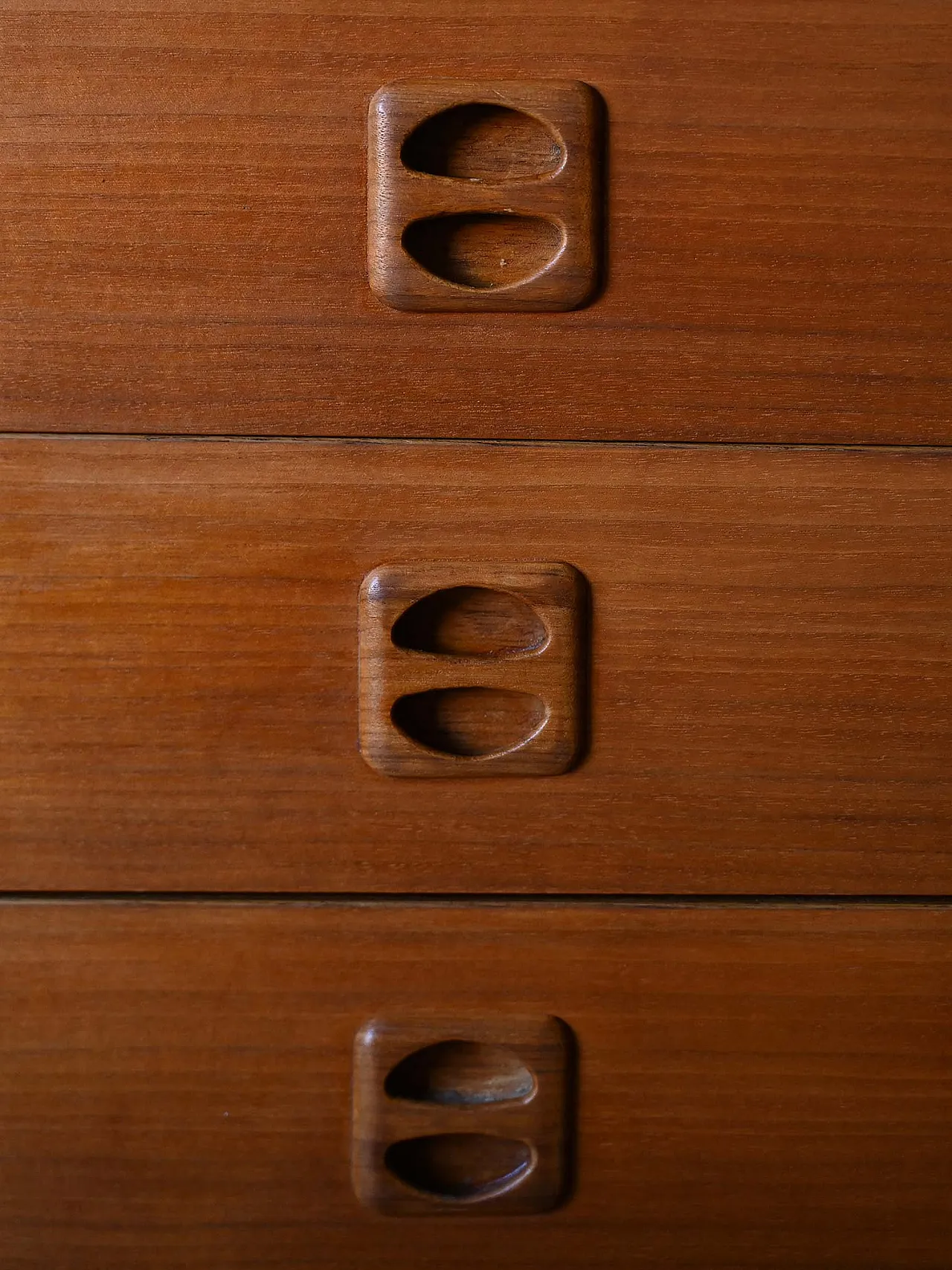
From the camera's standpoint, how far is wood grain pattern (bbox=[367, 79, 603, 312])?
0.46 m

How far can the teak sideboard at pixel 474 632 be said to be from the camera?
469 millimetres

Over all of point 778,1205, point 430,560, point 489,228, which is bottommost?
point 778,1205

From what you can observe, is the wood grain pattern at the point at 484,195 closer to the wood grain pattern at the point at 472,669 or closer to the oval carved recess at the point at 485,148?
the oval carved recess at the point at 485,148

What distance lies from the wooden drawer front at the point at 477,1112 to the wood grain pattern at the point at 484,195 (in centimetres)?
27

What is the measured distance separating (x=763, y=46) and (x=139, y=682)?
38 centimetres

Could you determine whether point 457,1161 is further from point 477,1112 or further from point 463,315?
point 463,315

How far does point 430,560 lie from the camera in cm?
48

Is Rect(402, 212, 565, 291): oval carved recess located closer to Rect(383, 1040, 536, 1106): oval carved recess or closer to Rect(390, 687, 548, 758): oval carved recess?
Rect(390, 687, 548, 758): oval carved recess

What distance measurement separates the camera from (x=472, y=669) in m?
0.48

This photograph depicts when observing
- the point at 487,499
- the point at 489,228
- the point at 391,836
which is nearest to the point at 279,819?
the point at 391,836

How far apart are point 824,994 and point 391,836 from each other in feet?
0.69

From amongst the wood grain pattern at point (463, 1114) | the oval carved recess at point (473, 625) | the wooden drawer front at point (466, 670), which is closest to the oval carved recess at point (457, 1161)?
the wood grain pattern at point (463, 1114)

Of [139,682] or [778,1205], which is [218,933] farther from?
[778,1205]

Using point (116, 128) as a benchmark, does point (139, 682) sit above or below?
below
